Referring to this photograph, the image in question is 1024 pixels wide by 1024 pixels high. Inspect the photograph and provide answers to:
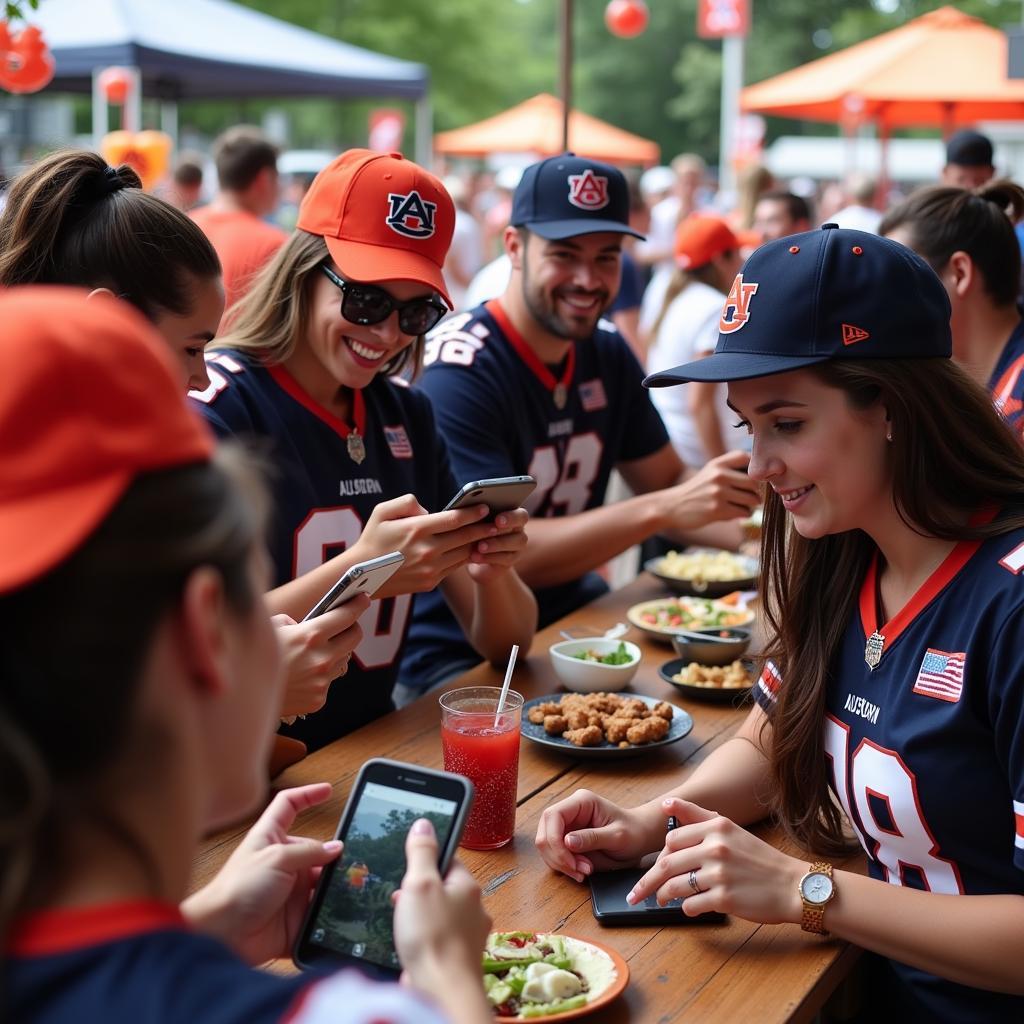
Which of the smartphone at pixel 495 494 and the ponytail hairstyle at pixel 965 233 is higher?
the ponytail hairstyle at pixel 965 233

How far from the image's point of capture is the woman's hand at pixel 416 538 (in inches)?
108

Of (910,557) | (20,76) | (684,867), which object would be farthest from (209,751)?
(20,76)

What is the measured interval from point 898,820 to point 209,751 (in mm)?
1397

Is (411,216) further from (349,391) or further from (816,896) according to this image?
(816,896)

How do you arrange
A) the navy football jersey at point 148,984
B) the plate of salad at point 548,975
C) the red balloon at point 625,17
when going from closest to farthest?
the navy football jersey at point 148,984, the plate of salad at point 548,975, the red balloon at point 625,17

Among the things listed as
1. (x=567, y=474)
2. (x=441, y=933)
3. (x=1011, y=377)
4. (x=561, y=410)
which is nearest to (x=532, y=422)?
(x=561, y=410)

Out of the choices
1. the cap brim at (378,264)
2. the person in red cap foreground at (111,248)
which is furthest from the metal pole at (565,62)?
the person in red cap foreground at (111,248)

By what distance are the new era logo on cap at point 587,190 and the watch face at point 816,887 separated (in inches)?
108

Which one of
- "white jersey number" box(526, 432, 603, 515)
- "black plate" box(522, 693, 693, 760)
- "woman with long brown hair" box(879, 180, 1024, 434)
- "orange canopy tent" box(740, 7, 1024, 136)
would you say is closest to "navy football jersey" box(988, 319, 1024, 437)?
"woman with long brown hair" box(879, 180, 1024, 434)

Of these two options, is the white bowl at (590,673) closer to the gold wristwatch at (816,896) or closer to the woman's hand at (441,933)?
the gold wristwatch at (816,896)

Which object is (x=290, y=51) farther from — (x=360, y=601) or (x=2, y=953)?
(x=2, y=953)

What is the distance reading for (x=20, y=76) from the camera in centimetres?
550

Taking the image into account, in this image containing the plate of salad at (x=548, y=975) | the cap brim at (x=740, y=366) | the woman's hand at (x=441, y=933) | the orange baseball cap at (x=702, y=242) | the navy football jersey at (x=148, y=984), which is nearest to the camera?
the navy football jersey at (x=148, y=984)

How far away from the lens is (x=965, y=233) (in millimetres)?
3824
